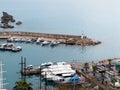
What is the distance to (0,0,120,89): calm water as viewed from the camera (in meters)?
26.0

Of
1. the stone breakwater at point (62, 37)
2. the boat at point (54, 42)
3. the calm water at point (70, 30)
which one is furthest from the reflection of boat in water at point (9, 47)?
the stone breakwater at point (62, 37)

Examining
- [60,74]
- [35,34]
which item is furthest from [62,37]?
[60,74]

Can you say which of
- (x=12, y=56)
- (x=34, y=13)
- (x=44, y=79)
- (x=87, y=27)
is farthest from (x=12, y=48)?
(x=34, y=13)

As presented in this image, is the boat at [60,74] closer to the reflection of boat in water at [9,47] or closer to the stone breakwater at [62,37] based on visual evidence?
the reflection of boat in water at [9,47]

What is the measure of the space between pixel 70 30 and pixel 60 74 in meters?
16.5

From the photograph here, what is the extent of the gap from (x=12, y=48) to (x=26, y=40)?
11.8 feet

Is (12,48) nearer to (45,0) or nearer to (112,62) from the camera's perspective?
(112,62)

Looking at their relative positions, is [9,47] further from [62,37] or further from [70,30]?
[70,30]

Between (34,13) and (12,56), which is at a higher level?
(34,13)

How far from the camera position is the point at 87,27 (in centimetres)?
3909

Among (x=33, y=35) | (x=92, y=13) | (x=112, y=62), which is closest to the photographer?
(x=112, y=62)

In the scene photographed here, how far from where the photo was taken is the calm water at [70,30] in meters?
26.0

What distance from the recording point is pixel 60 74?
827 inches

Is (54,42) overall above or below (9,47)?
above
